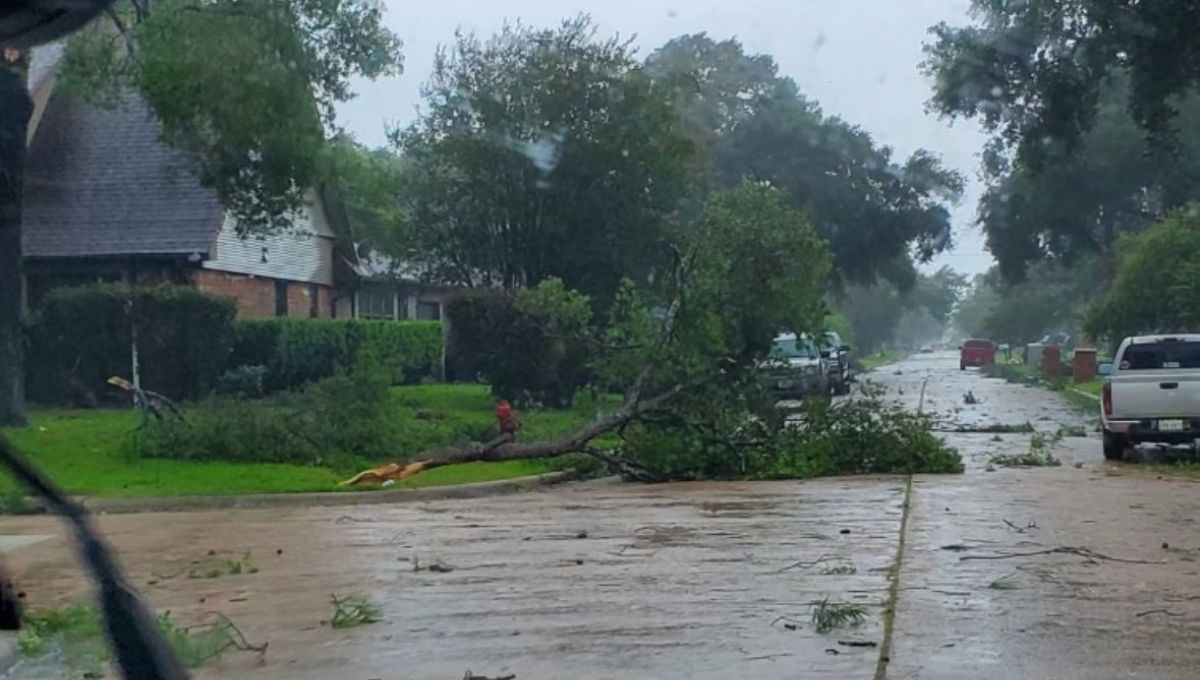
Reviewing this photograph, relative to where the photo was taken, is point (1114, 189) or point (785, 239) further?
point (1114, 189)

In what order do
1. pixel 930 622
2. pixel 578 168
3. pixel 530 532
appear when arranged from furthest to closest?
1. pixel 578 168
2. pixel 530 532
3. pixel 930 622

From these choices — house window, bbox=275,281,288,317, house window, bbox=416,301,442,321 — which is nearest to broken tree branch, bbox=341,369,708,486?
house window, bbox=275,281,288,317

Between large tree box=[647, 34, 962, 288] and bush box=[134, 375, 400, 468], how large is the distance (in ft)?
108

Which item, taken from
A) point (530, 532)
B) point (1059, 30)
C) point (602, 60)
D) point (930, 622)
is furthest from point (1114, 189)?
point (930, 622)

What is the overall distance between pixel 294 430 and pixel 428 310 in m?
30.6

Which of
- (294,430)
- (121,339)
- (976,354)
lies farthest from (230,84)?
(976,354)

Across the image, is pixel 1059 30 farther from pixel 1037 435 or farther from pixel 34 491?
pixel 34 491

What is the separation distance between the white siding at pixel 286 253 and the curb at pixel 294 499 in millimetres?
14334

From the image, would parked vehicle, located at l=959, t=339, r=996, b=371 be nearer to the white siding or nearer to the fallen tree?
the white siding

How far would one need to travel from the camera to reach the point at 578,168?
33.3 meters

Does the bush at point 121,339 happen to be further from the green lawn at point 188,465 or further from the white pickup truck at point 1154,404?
the white pickup truck at point 1154,404

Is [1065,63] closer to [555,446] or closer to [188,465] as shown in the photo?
[555,446]

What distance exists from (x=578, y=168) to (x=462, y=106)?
9.67ft

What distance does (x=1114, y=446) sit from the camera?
72.7 feet
